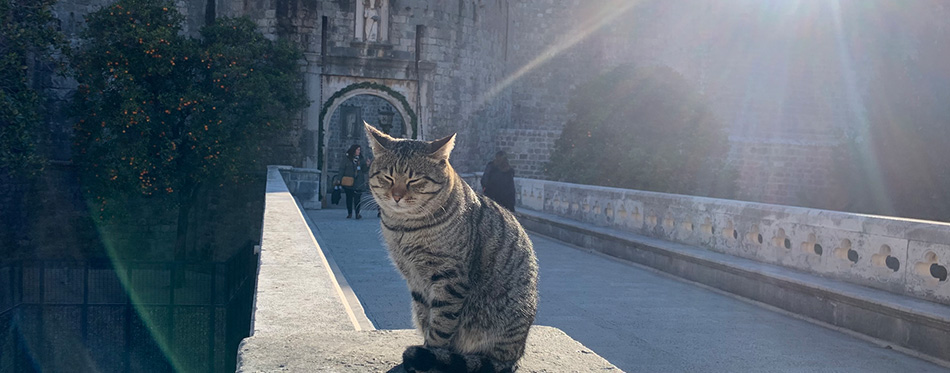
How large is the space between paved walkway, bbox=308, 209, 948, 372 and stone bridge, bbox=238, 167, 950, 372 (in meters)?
0.02

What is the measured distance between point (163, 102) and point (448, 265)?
48.6 ft

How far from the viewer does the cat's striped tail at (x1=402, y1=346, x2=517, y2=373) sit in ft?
8.03

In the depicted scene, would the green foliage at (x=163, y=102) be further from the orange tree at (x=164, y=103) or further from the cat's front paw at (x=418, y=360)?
the cat's front paw at (x=418, y=360)

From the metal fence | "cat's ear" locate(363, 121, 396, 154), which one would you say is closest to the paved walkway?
"cat's ear" locate(363, 121, 396, 154)

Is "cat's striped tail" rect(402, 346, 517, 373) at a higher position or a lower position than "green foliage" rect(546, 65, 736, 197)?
lower

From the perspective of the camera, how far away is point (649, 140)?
66.1ft

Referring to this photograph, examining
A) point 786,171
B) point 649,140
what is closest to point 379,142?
point 649,140

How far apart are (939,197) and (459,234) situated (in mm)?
19717

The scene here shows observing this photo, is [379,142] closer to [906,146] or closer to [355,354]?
[355,354]

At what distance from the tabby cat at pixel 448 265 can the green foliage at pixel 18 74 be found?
45.4 feet

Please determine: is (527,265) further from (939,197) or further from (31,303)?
(939,197)

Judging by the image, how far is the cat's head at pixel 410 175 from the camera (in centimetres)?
260

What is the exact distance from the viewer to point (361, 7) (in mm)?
19531

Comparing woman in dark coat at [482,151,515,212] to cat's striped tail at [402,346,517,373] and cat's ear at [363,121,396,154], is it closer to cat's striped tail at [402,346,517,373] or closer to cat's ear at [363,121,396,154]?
cat's ear at [363,121,396,154]
